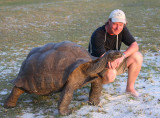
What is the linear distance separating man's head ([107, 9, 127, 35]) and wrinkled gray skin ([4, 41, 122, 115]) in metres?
0.58

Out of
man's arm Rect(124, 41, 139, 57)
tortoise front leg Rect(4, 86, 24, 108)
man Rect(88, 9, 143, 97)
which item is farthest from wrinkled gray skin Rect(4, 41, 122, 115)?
man's arm Rect(124, 41, 139, 57)

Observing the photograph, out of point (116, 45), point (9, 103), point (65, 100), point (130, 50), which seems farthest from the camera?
point (116, 45)

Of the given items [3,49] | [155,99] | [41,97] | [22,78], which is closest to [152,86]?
[155,99]

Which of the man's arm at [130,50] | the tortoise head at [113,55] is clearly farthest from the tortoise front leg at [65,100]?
the man's arm at [130,50]

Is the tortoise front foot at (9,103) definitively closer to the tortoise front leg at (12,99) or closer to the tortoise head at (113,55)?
the tortoise front leg at (12,99)

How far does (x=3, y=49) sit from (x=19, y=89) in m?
4.27

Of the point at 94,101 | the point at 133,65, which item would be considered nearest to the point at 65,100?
the point at 94,101

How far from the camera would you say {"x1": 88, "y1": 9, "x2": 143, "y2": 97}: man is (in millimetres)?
3428

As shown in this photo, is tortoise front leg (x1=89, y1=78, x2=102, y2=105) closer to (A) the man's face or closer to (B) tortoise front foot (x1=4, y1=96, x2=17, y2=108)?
(A) the man's face

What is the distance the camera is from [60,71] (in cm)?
309

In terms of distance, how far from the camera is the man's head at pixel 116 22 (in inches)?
133

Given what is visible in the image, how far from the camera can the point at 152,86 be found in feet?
13.1

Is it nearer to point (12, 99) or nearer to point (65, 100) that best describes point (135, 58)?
point (65, 100)

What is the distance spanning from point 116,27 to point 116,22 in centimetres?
12
